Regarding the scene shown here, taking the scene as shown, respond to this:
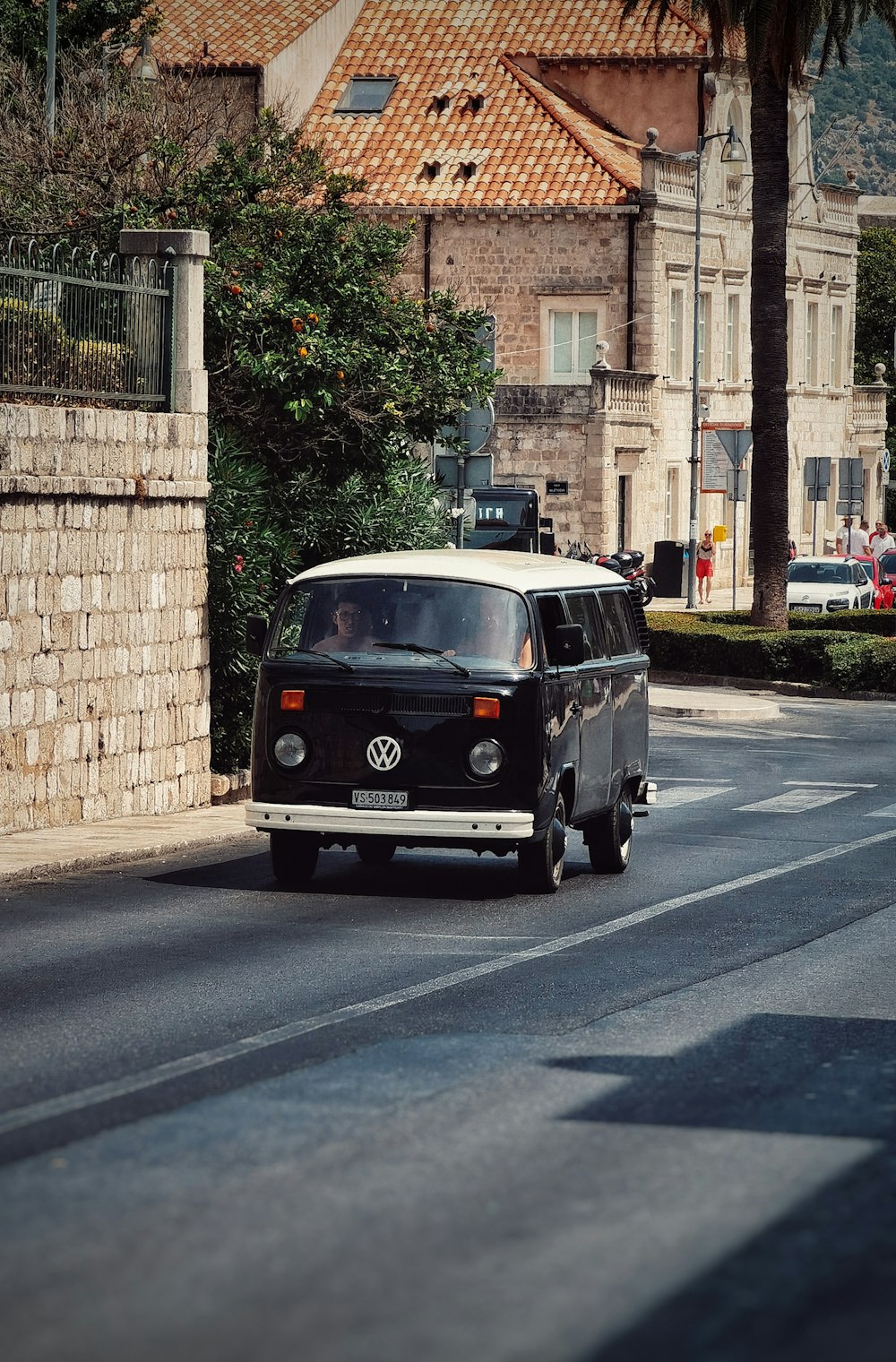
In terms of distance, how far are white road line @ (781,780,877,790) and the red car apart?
25969 millimetres

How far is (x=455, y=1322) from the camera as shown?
5434mm

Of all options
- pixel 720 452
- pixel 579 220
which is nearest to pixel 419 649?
pixel 579 220

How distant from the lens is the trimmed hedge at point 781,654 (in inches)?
1468

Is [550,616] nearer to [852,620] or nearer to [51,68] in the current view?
[51,68]

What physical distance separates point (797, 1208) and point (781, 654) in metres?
31.8

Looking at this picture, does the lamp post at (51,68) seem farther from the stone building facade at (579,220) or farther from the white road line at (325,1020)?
the white road line at (325,1020)

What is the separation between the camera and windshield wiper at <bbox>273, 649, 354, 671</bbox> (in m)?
15.2

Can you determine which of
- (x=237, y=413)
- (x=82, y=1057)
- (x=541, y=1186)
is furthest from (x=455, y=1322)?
(x=237, y=413)

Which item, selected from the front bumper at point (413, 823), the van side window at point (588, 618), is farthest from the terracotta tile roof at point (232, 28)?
the front bumper at point (413, 823)

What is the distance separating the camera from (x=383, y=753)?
15.0 metres

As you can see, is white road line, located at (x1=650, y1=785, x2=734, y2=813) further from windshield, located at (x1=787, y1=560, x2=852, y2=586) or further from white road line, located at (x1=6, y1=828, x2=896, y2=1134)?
windshield, located at (x1=787, y1=560, x2=852, y2=586)

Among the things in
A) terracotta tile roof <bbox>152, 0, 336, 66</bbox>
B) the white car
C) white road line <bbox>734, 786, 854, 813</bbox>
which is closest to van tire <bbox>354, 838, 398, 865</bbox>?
white road line <bbox>734, 786, 854, 813</bbox>

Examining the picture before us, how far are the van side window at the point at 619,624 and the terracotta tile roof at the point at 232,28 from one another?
4510 centimetres

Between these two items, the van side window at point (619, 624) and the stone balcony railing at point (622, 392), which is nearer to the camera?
the van side window at point (619, 624)
